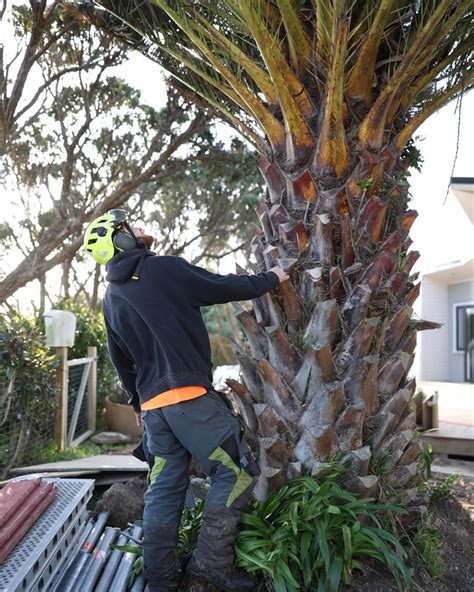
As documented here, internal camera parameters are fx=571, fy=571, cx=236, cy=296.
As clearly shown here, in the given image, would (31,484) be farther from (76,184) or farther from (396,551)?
(76,184)

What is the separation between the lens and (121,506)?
430cm

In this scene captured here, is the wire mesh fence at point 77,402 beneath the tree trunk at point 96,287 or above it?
beneath

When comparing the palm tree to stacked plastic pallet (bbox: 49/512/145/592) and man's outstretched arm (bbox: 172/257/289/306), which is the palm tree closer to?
man's outstretched arm (bbox: 172/257/289/306)

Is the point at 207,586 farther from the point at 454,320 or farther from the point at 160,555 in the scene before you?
the point at 454,320

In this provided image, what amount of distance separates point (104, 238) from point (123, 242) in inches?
4.4

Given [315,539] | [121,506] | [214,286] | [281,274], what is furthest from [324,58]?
[121,506]

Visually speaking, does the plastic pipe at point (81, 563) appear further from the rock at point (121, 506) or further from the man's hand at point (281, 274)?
the man's hand at point (281, 274)

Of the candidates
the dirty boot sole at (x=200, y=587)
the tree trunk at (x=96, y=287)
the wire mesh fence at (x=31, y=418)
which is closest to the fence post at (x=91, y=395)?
the wire mesh fence at (x=31, y=418)

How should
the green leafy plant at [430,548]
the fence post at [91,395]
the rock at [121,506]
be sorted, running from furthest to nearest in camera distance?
the fence post at [91,395] < the rock at [121,506] < the green leafy plant at [430,548]

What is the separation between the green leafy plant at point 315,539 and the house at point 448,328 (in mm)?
12730

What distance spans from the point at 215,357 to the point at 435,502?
1447cm

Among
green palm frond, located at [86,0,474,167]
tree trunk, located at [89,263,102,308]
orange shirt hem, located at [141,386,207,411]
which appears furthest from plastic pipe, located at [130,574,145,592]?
A: tree trunk, located at [89,263,102,308]

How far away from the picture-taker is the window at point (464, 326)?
50.6ft

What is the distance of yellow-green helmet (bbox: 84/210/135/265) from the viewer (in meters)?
3.37
